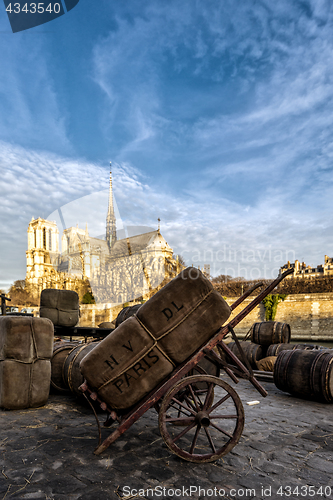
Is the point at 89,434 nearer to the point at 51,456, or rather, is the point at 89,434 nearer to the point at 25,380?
the point at 51,456

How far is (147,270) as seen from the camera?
62.8 m

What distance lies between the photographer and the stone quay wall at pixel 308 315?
33.3m

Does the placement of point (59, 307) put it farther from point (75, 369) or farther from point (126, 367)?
point (126, 367)

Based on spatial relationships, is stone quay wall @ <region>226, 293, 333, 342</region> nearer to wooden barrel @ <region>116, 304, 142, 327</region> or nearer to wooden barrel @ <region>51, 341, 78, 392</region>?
A: wooden barrel @ <region>116, 304, 142, 327</region>

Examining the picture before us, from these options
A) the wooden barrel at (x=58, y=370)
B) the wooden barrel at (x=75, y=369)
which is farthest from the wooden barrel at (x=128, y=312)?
the wooden barrel at (x=75, y=369)

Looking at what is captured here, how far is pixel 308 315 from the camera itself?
34969 mm

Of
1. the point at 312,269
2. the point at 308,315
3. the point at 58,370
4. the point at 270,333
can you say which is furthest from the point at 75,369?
the point at 312,269

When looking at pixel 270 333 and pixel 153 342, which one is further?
pixel 270 333

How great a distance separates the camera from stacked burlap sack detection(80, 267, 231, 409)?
131 inches

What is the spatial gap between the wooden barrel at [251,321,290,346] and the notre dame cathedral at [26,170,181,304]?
46.1 m

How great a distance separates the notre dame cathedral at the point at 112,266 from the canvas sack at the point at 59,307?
45.6 metres

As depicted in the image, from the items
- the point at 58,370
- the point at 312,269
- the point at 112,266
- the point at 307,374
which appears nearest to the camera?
the point at 307,374

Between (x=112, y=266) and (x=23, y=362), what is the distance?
58288 millimetres

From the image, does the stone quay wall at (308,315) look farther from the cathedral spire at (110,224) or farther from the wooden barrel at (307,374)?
the cathedral spire at (110,224)
